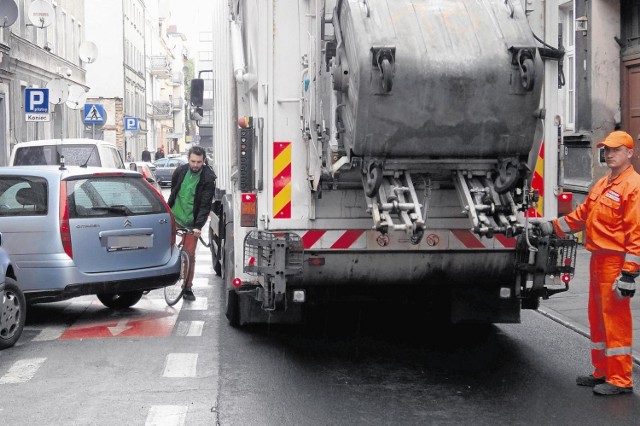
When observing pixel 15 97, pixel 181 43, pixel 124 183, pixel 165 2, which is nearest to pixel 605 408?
pixel 124 183

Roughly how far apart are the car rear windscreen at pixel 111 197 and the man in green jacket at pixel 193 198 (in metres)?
0.90

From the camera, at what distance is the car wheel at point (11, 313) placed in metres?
8.89

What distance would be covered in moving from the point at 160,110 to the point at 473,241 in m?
83.2

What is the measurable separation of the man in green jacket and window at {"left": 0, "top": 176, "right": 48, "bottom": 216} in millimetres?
Result: 2071

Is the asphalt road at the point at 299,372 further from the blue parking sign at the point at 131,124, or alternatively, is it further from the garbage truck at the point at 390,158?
the blue parking sign at the point at 131,124

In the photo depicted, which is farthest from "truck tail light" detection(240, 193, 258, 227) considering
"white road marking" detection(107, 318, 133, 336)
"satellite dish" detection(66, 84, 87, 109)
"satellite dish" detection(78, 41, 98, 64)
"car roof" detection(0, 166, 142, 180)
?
"satellite dish" detection(78, 41, 98, 64)

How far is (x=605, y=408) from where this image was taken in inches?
272

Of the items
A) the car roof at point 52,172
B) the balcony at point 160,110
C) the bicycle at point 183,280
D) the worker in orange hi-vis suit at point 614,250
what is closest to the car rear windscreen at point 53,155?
the bicycle at point 183,280

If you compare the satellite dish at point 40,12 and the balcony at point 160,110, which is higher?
the balcony at point 160,110

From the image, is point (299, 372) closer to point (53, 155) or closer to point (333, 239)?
point (333, 239)

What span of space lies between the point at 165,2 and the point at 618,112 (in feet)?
354

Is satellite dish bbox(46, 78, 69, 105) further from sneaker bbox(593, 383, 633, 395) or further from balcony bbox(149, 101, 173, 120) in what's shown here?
balcony bbox(149, 101, 173, 120)

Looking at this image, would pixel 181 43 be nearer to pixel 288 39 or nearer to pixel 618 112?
pixel 618 112

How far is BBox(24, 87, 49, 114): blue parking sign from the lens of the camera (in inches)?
883
